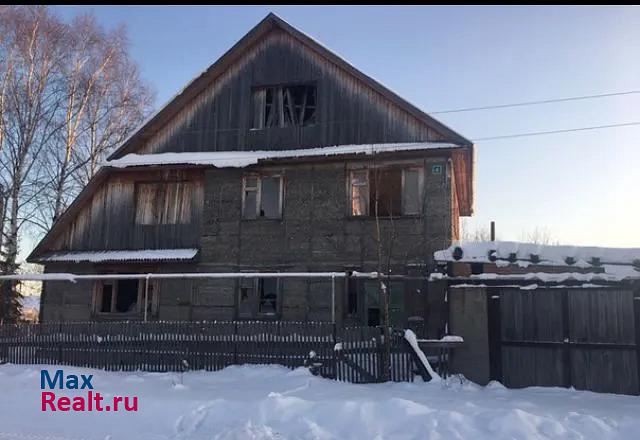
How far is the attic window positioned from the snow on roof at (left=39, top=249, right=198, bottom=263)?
4.61 meters

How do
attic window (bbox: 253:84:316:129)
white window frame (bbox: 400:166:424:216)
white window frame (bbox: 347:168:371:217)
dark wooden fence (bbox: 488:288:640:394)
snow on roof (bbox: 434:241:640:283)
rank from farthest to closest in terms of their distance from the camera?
attic window (bbox: 253:84:316:129) < white window frame (bbox: 347:168:371:217) < white window frame (bbox: 400:166:424:216) < snow on roof (bbox: 434:241:640:283) < dark wooden fence (bbox: 488:288:640:394)

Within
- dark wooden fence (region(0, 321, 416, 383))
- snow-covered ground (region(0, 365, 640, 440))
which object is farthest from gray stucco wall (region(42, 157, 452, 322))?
snow-covered ground (region(0, 365, 640, 440))

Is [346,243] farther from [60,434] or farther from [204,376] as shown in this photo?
[60,434]

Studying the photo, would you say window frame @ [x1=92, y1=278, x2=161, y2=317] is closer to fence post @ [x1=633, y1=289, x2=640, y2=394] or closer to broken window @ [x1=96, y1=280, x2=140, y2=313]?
broken window @ [x1=96, y1=280, x2=140, y2=313]

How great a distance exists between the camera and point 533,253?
11523 mm

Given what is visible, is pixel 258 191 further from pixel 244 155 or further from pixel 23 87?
pixel 23 87

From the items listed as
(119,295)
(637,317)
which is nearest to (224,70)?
(119,295)

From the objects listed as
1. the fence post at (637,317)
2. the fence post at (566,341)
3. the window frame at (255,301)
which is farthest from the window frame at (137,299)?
the fence post at (637,317)

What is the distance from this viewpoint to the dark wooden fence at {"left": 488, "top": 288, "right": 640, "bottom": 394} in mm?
10203

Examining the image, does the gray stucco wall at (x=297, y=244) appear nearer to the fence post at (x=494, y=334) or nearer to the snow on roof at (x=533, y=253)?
the snow on roof at (x=533, y=253)

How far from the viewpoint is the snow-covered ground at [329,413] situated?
737 cm

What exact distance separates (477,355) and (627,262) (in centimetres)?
351

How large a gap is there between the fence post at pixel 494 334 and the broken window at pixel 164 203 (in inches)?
398

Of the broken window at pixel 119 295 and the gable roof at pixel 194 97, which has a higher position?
the gable roof at pixel 194 97
